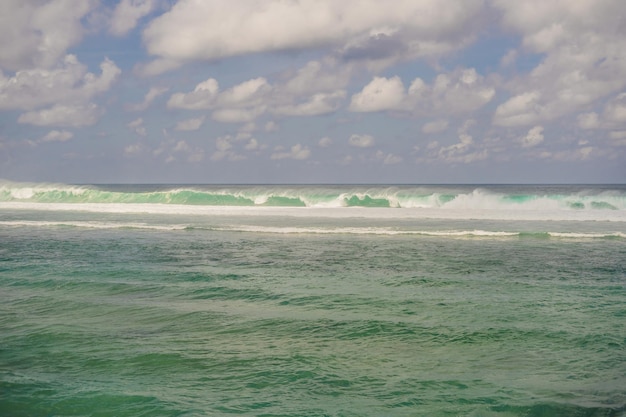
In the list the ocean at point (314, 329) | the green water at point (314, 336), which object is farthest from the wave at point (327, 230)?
the green water at point (314, 336)

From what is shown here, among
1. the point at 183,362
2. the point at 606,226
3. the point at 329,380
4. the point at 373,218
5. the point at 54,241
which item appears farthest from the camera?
the point at 373,218

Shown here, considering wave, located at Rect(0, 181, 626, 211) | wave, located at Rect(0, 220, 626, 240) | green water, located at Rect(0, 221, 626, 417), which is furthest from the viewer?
wave, located at Rect(0, 181, 626, 211)

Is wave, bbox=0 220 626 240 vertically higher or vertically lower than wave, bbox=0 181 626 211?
lower

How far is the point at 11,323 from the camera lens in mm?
9805

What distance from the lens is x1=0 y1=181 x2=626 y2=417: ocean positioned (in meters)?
6.30

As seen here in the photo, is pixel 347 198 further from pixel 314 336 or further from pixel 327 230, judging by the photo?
pixel 314 336

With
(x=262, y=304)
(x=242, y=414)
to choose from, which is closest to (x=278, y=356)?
(x=242, y=414)

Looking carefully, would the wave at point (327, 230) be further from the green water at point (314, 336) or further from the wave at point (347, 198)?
the wave at point (347, 198)

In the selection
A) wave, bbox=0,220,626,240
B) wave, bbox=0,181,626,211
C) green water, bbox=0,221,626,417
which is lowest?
green water, bbox=0,221,626,417

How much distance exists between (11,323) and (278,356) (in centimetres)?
540

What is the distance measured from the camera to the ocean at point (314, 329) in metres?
6.30

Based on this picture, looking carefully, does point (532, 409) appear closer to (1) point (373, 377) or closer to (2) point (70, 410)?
(1) point (373, 377)

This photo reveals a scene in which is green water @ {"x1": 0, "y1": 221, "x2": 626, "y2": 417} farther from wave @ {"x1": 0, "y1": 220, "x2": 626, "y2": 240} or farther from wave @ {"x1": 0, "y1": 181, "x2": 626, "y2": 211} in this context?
wave @ {"x1": 0, "y1": 181, "x2": 626, "y2": 211}

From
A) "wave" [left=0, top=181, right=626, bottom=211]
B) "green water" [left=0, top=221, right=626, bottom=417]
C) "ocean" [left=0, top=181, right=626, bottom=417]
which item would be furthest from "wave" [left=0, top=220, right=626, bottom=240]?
"wave" [left=0, top=181, right=626, bottom=211]
